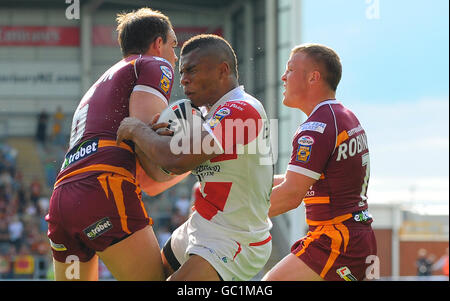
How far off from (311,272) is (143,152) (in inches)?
51.2

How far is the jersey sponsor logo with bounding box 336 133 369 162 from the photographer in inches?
165

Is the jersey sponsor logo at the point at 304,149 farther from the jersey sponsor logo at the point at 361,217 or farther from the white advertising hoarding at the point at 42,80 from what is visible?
the white advertising hoarding at the point at 42,80

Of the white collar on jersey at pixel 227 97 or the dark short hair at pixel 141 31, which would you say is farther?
the dark short hair at pixel 141 31

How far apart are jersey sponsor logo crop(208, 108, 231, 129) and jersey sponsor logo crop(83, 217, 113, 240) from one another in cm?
75

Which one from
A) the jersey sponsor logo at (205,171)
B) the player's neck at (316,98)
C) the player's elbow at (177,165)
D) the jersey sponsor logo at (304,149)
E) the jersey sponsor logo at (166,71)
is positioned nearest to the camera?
the player's elbow at (177,165)

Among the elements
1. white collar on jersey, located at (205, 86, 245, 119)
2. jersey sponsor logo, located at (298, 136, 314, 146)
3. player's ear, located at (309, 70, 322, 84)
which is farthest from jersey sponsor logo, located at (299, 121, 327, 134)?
white collar on jersey, located at (205, 86, 245, 119)

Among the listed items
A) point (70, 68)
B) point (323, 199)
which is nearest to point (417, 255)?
point (70, 68)

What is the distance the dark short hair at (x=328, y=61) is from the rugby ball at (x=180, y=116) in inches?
Answer: 43.0

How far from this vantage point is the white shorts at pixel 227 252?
3564 mm

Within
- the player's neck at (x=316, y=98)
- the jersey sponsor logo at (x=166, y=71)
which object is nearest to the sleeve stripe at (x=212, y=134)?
the jersey sponsor logo at (x=166, y=71)

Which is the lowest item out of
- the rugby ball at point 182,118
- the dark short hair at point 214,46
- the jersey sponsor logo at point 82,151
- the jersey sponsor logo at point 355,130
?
the jersey sponsor logo at point 82,151

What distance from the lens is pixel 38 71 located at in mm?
23078

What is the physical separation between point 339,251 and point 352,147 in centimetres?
64

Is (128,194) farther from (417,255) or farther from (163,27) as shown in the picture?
(417,255)
